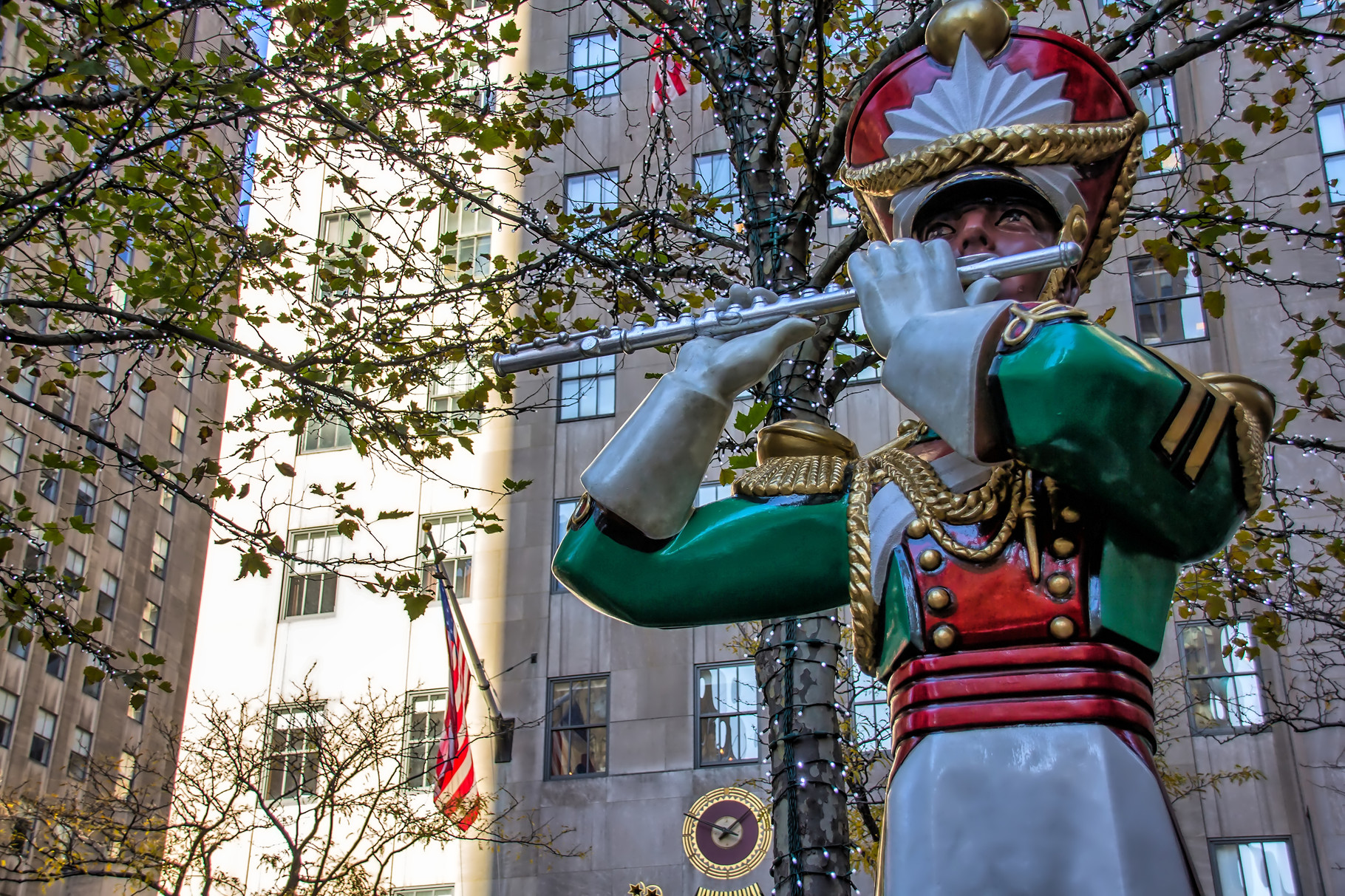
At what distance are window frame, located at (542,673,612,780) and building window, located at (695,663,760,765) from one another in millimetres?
1417

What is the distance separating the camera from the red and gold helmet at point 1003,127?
9.86 feet

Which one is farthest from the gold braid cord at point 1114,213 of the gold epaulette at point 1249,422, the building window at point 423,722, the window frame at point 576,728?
the building window at point 423,722

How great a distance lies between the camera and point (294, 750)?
2128 centimetres

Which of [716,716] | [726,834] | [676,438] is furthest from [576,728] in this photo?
[676,438]

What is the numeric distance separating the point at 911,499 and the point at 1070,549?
0.33 m

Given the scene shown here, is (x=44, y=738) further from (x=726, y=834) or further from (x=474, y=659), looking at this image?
(x=726, y=834)

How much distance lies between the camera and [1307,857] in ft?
55.9

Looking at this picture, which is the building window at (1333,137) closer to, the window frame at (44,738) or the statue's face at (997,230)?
the statue's face at (997,230)

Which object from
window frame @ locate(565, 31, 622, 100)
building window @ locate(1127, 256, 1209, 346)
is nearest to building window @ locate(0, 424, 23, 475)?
window frame @ locate(565, 31, 622, 100)

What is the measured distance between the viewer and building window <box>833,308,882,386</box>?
6.84 m

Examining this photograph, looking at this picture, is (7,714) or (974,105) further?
(7,714)

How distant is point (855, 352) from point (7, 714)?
1880 centimetres

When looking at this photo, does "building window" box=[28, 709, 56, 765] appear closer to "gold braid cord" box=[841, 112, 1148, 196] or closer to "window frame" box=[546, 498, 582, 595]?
"window frame" box=[546, 498, 582, 595]

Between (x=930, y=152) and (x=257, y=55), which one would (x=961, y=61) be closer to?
(x=930, y=152)
